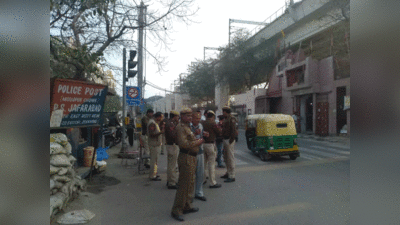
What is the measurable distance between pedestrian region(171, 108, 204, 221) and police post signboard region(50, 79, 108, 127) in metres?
2.91

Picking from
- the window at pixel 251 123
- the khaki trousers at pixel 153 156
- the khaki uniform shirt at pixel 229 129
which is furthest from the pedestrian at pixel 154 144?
the window at pixel 251 123

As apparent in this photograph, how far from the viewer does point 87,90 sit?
5.97m

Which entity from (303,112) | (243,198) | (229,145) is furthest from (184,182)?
(303,112)

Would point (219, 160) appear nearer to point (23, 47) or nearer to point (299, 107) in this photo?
point (23, 47)

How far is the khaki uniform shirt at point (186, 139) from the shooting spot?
4094mm

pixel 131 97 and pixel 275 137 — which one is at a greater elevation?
pixel 131 97

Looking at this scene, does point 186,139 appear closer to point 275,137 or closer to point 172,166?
point 172,166

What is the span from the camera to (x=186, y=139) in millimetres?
4164

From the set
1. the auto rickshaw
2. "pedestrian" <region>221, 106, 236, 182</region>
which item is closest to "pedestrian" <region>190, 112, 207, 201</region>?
"pedestrian" <region>221, 106, 236, 182</region>

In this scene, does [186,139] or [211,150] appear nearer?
[186,139]

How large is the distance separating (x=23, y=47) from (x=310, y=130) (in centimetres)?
2187

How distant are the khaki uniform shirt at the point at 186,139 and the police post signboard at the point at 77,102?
114 inches

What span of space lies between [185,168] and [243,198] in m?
1.58

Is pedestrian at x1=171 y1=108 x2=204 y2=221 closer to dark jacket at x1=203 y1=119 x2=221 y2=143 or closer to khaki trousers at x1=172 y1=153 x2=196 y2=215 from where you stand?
khaki trousers at x1=172 y1=153 x2=196 y2=215
